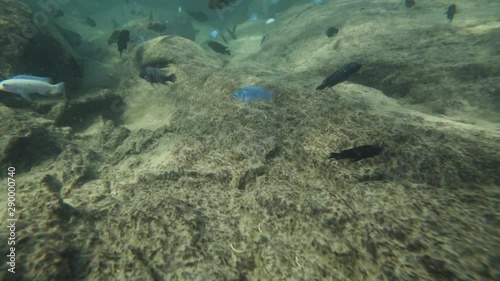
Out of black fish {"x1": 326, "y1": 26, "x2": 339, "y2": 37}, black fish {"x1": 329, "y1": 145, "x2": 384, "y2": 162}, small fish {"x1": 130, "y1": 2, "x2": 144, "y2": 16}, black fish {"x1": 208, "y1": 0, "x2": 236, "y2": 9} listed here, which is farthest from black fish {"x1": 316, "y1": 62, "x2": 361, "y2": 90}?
small fish {"x1": 130, "y1": 2, "x2": 144, "y2": 16}

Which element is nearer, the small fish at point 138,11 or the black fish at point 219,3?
the black fish at point 219,3

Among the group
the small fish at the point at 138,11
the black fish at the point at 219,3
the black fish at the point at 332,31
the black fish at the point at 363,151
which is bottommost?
the black fish at the point at 332,31

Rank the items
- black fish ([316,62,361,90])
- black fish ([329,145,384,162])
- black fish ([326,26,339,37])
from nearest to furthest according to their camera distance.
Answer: black fish ([329,145,384,162]) → black fish ([316,62,361,90]) → black fish ([326,26,339,37])

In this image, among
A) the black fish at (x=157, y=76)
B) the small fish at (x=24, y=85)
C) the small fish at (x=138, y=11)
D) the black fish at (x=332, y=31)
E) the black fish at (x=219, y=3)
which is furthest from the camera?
the small fish at (x=138, y=11)

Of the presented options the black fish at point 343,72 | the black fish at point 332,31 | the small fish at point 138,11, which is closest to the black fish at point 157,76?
the black fish at point 343,72

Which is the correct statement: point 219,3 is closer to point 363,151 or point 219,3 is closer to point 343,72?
point 343,72

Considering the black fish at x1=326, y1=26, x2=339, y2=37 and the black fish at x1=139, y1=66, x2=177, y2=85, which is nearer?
the black fish at x1=139, y1=66, x2=177, y2=85

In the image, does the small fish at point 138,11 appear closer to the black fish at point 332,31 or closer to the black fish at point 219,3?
the black fish at point 332,31

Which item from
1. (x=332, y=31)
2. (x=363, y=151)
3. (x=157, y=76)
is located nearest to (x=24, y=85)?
(x=157, y=76)

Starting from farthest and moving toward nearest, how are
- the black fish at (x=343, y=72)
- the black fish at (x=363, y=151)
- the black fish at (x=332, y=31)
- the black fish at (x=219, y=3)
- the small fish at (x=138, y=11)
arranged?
the small fish at (x=138, y=11) < the black fish at (x=332, y=31) < the black fish at (x=219, y=3) < the black fish at (x=343, y=72) < the black fish at (x=363, y=151)

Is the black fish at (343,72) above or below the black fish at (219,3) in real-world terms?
below

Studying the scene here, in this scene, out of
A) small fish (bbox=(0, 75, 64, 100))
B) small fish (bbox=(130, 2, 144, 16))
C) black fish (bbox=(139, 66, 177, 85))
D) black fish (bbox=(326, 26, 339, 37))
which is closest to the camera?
small fish (bbox=(0, 75, 64, 100))

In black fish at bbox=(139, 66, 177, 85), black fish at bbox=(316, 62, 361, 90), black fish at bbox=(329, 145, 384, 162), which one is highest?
black fish at bbox=(139, 66, 177, 85)

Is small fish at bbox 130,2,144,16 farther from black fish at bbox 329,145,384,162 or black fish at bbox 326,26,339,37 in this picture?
black fish at bbox 329,145,384,162
